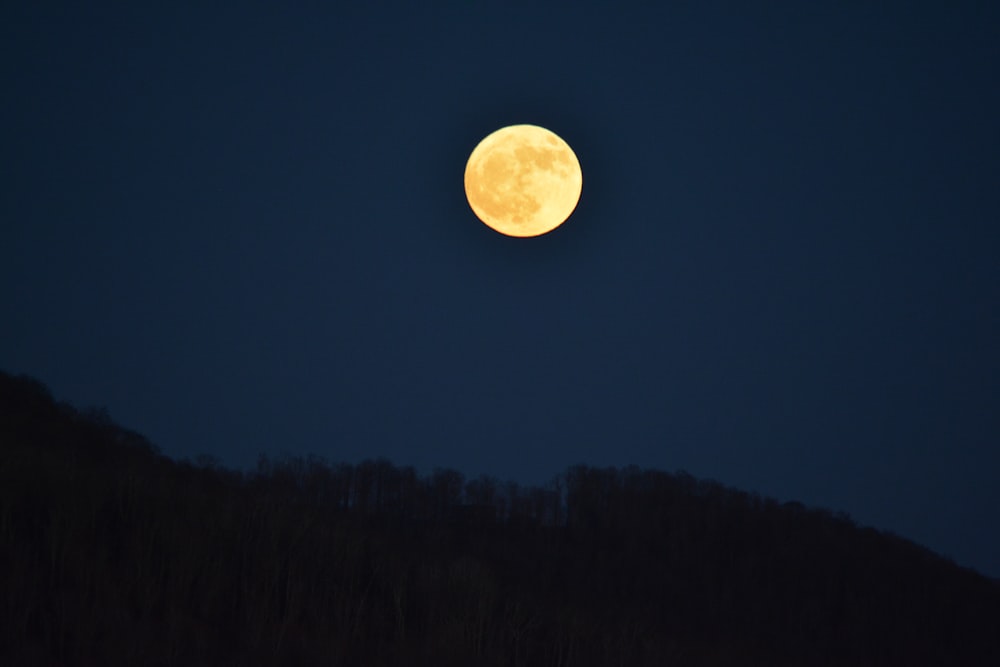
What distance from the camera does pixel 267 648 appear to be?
339 inches

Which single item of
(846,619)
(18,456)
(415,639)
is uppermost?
(18,456)

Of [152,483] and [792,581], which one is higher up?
[152,483]

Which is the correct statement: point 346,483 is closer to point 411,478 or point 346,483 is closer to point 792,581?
point 411,478

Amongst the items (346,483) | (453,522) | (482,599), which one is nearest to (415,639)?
(482,599)

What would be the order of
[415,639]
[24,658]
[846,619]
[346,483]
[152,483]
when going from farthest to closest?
[846,619] < [346,483] < [152,483] < [415,639] < [24,658]

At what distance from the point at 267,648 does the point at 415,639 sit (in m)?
2.09

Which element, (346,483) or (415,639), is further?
(346,483)

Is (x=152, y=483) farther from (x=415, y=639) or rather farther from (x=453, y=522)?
(x=453, y=522)

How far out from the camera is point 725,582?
4088 cm

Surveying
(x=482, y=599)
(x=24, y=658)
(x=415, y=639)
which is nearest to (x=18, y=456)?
(x=24, y=658)

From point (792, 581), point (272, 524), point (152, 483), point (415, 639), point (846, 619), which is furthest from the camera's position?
point (792, 581)

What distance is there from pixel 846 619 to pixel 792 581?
3.54 m

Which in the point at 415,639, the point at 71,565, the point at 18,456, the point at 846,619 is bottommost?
the point at 846,619

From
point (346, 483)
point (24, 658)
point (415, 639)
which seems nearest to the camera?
point (24, 658)
